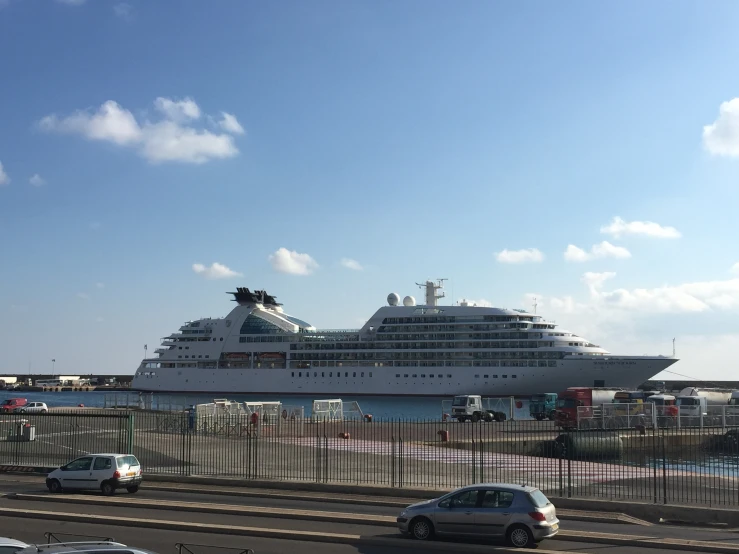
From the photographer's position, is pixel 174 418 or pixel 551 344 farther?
pixel 551 344

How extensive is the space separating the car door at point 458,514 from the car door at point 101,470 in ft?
29.2

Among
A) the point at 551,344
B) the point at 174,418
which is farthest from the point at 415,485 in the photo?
the point at 551,344

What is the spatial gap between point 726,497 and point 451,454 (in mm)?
8909

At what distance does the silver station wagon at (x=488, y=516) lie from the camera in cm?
1142

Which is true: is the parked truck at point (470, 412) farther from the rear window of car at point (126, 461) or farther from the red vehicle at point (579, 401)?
the rear window of car at point (126, 461)

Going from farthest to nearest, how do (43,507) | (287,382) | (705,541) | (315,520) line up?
(287,382) → (43,507) → (315,520) → (705,541)

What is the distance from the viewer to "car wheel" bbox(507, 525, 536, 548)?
11.4 meters

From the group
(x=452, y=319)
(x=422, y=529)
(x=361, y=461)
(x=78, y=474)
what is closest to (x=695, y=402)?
(x=361, y=461)

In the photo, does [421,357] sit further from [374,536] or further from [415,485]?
[374,536]

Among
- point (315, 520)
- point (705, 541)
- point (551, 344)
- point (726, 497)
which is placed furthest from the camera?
point (551, 344)

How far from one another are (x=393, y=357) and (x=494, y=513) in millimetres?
73260

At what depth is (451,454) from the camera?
2445cm

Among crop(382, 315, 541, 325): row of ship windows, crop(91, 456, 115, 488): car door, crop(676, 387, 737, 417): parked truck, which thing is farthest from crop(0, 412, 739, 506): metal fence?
crop(382, 315, 541, 325): row of ship windows

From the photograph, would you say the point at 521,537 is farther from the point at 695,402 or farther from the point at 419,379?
the point at 419,379
